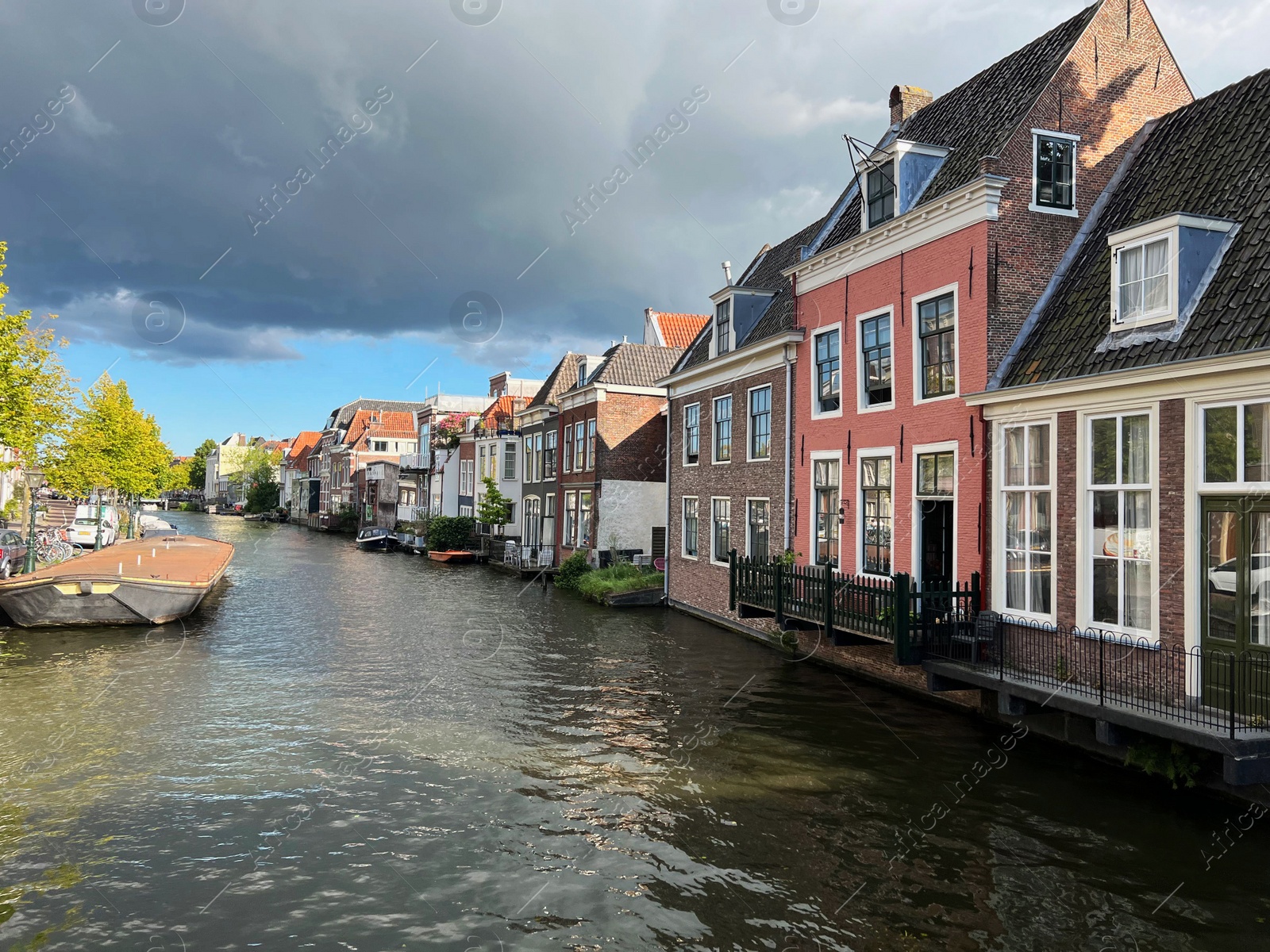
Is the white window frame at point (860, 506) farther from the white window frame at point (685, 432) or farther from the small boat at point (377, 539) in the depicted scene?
the small boat at point (377, 539)

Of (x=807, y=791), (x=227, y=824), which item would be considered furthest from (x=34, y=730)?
(x=807, y=791)

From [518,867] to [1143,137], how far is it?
1547 cm

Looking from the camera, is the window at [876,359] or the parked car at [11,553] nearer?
the window at [876,359]

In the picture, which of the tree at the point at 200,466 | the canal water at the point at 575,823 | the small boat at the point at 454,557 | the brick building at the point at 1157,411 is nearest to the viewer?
the canal water at the point at 575,823

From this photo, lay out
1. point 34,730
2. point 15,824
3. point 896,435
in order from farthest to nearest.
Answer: point 896,435
point 34,730
point 15,824

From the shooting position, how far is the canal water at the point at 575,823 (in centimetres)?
718

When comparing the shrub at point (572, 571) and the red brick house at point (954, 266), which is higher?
the red brick house at point (954, 266)

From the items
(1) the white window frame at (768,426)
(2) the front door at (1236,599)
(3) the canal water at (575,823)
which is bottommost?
(3) the canal water at (575,823)

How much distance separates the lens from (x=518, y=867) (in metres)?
8.24

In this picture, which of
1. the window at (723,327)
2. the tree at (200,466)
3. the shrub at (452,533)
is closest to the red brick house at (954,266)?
the window at (723,327)

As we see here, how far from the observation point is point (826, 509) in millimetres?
17922

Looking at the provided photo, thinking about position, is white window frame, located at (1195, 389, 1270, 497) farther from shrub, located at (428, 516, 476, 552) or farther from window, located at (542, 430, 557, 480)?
shrub, located at (428, 516, 476, 552)

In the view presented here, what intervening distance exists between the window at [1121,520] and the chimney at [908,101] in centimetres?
1203

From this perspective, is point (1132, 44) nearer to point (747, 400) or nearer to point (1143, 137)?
point (1143, 137)
